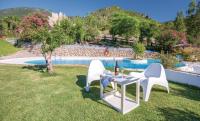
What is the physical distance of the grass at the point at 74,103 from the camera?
16.5 feet

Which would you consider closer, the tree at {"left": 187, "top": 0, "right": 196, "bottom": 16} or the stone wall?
the stone wall

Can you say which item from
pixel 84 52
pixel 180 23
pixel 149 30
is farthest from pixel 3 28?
pixel 180 23

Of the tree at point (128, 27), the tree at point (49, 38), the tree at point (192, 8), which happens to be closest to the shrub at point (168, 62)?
the tree at point (49, 38)

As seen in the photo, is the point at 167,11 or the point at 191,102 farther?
the point at 167,11

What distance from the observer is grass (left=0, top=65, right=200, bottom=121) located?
504 cm

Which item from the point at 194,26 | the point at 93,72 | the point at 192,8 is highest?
the point at 192,8

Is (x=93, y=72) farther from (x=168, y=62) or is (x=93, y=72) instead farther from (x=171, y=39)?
(x=171, y=39)

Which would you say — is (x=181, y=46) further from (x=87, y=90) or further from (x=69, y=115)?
A: (x=69, y=115)

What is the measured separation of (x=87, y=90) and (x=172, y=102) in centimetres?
283

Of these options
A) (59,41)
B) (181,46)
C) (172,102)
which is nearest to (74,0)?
(181,46)

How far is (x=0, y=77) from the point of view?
30.0ft

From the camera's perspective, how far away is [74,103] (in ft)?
19.3

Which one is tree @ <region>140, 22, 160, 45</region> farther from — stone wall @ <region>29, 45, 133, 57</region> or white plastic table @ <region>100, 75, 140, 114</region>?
white plastic table @ <region>100, 75, 140, 114</region>

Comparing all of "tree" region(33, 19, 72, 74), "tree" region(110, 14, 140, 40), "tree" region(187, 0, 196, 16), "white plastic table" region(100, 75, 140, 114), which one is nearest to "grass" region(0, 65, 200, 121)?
"white plastic table" region(100, 75, 140, 114)
